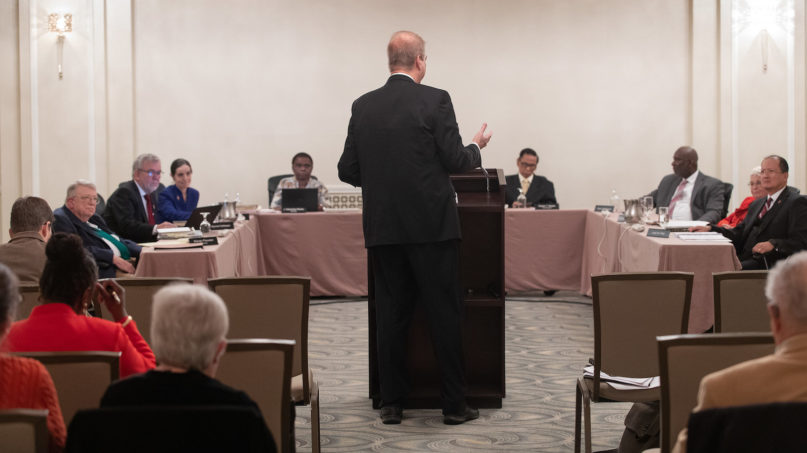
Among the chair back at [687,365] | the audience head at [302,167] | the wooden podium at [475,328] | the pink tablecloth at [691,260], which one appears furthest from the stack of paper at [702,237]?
the audience head at [302,167]

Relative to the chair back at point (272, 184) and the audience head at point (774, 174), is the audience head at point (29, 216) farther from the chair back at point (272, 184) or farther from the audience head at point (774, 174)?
the chair back at point (272, 184)

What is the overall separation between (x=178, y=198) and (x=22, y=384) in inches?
243

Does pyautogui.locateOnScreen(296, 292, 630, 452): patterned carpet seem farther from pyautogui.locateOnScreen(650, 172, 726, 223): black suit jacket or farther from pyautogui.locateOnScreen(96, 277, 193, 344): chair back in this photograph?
pyautogui.locateOnScreen(650, 172, 726, 223): black suit jacket

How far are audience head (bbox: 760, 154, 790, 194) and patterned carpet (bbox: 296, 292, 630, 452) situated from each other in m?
1.59

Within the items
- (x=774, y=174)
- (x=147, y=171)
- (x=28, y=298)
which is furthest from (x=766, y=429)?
→ (x=147, y=171)

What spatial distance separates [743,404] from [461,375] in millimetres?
2609

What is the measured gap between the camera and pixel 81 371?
8.04ft

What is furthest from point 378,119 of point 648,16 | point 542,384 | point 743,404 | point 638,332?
point 648,16

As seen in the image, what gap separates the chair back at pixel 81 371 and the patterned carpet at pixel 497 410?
5.91 feet

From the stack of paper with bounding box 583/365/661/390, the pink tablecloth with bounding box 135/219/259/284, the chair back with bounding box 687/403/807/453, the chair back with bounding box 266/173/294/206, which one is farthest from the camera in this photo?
the chair back with bounding box 266/173/294/206

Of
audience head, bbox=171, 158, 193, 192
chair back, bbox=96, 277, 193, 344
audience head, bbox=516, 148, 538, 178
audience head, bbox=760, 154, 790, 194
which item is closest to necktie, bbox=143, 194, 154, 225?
audience head, bbox=171, 158, 193, 192

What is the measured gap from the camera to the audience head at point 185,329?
2.03 meters

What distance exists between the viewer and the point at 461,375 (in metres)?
4.49

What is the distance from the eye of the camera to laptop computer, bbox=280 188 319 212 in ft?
27.3
